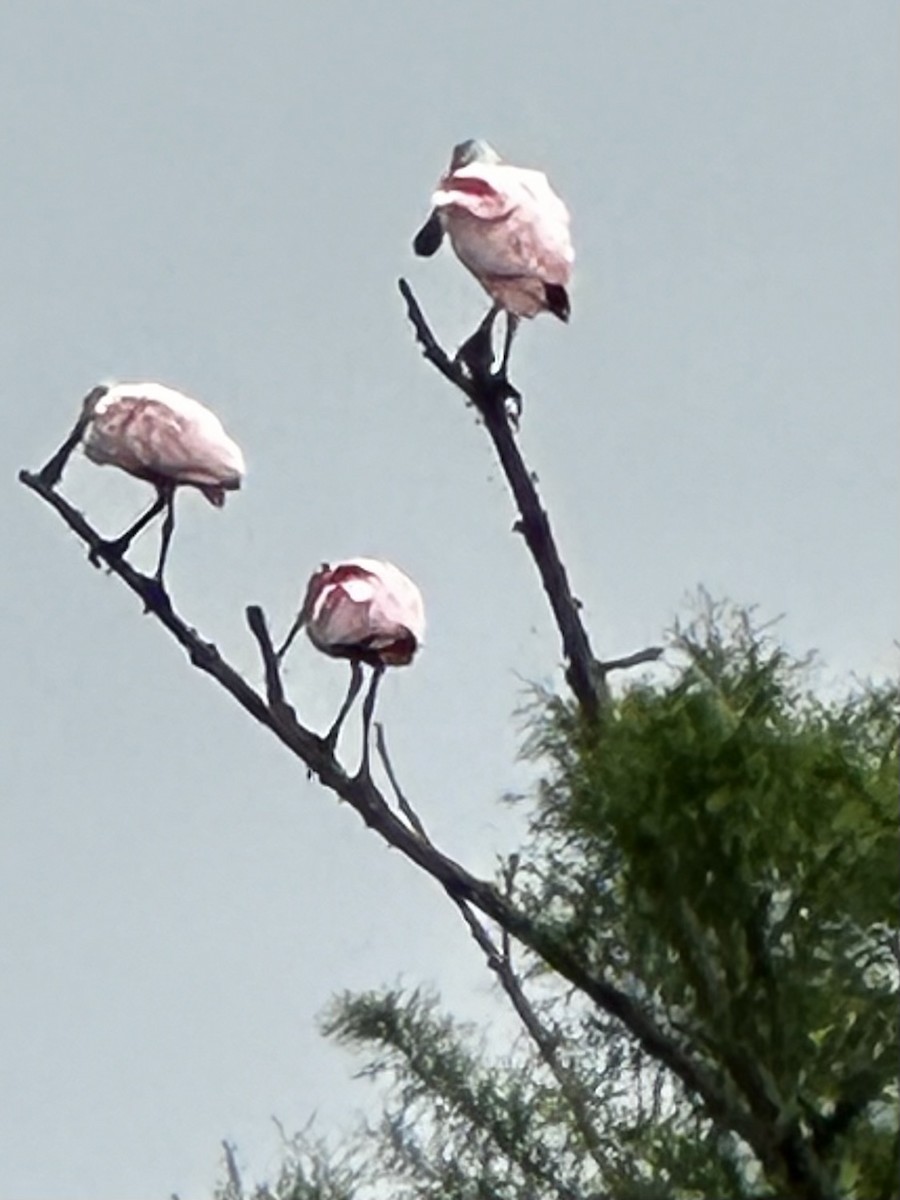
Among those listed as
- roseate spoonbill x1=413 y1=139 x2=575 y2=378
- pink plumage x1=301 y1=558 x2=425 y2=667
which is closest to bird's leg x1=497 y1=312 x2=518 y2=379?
roseate spoonbill x1=413 y1=139 x2=575 y2=378

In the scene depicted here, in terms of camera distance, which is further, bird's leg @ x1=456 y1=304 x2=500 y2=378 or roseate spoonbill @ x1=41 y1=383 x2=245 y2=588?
roseate spoonbill @ x1=41 y1=383 x2=245 y2=588

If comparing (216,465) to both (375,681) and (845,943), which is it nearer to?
(375,681)

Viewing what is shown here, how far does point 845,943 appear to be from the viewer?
102cm

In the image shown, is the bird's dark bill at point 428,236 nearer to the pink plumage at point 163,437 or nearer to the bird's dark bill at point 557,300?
the bird's dark bill at point 557,300

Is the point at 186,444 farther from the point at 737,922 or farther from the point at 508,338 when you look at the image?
the point at 737,922

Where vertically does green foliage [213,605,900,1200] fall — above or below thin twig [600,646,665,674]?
below

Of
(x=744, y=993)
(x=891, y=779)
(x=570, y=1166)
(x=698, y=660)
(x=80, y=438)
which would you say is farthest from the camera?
(x=80, y=438)

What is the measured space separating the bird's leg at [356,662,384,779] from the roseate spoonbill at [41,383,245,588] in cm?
19

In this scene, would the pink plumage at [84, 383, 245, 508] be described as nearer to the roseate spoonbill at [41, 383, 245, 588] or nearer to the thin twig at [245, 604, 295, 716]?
the roseate spoonbill at [41, 383, 245, 588]

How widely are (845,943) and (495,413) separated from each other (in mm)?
921

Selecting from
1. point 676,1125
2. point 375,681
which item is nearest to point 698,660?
point 676,1125

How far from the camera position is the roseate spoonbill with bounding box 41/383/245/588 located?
81.6 inches

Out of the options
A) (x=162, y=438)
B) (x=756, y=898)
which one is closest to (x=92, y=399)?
(x=162, y=438)

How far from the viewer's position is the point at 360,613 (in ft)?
6.50
